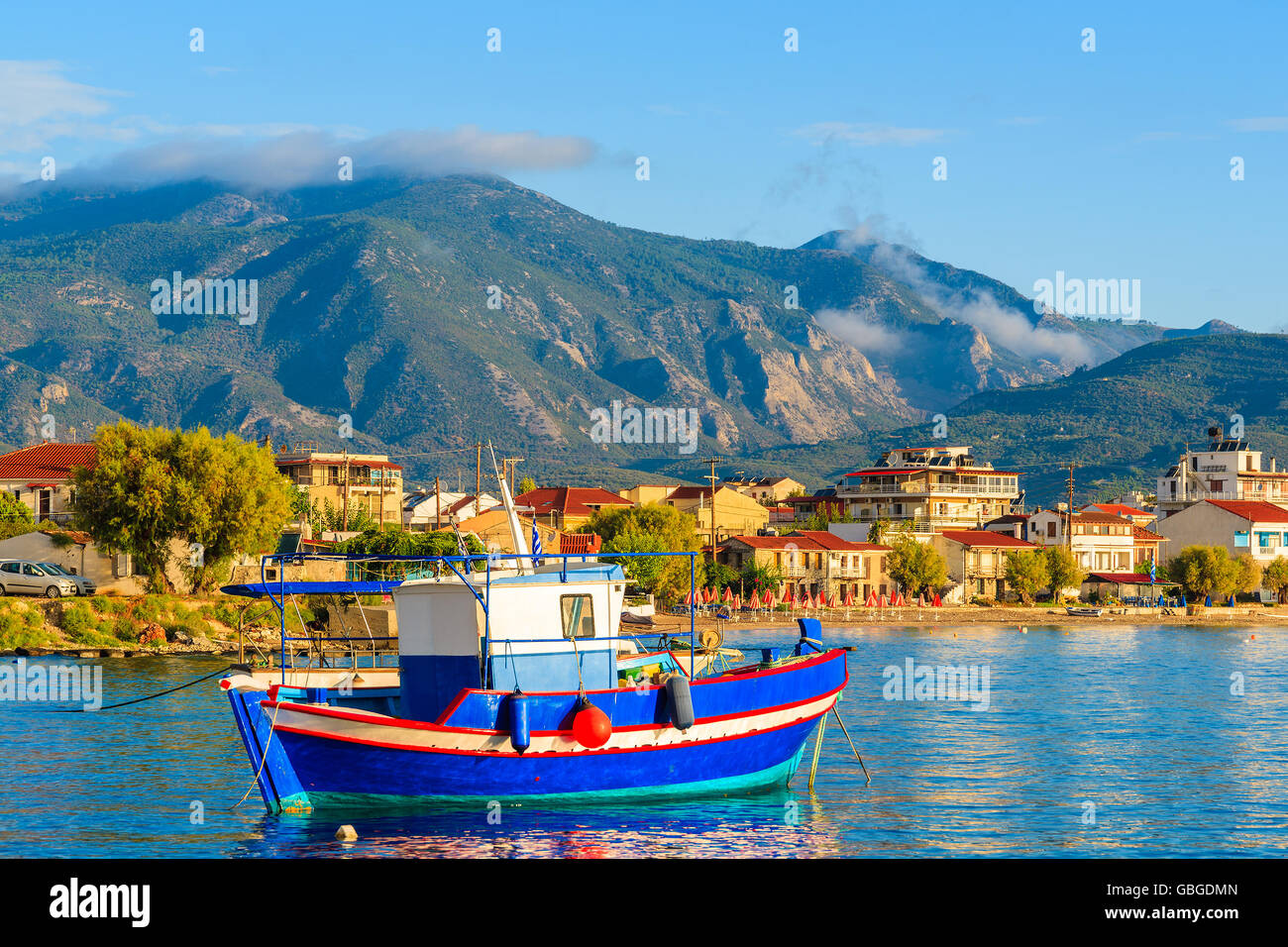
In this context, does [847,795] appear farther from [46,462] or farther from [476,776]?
[46,462]

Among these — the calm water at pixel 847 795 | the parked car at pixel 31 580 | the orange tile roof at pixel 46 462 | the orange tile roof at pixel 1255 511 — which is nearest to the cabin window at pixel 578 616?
the calm water at pixel 847 795

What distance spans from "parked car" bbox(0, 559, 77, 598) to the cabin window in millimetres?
48599

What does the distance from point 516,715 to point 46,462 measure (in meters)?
80.1

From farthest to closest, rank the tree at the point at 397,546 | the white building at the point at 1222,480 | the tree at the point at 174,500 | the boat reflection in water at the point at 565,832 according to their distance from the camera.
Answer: the white building at the point at 1222,480 < the tree at the point at 397,546 < the tree at the point at 174,500 < the boat reflection in water at the point at 565,832

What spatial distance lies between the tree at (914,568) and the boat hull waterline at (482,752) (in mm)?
101168

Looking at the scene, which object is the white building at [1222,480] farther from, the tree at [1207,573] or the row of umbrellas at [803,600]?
the row of umbrellas at [803,600]

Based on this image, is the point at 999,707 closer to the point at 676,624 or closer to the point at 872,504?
the point at 676,624

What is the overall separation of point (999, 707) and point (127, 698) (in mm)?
32531

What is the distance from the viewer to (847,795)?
105 feet

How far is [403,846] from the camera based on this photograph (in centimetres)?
2500

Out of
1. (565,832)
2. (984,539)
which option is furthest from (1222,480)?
(565,832)

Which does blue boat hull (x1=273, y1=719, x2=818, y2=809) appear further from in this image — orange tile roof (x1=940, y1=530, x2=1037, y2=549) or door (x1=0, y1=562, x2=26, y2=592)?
orange tile roof (x1=940, y1=530, x2=1037, y2=549)

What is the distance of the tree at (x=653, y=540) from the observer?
346 ft
